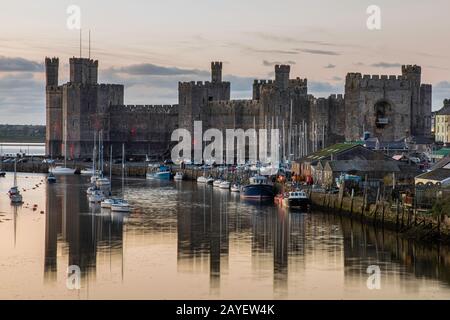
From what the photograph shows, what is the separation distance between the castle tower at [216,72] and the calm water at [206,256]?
29.7m

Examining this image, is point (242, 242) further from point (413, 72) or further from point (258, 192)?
point (413, 72)

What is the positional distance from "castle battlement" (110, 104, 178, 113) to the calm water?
31.1 metres

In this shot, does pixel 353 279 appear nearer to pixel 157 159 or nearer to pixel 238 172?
pixel 238 172

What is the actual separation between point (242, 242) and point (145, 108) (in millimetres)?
42944

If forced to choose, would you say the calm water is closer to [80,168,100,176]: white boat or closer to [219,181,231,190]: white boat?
[219,181,231,190]: white boat

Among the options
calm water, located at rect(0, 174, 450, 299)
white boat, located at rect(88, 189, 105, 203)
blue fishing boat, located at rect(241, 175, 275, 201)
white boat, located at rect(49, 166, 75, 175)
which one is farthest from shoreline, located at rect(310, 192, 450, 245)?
white boat, located at rect(49, 166, 75, 175)

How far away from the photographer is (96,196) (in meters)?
44.9

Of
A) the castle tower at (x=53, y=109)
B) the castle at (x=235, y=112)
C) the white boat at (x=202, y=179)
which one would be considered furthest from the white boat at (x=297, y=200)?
the castle tower at (x=53, y=109)

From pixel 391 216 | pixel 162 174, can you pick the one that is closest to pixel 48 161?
pixel 162 174

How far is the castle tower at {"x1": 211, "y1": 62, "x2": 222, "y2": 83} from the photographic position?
71.4 metres

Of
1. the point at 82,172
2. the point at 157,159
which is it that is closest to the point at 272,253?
the point at 82,172

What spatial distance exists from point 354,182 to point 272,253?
1117cm
